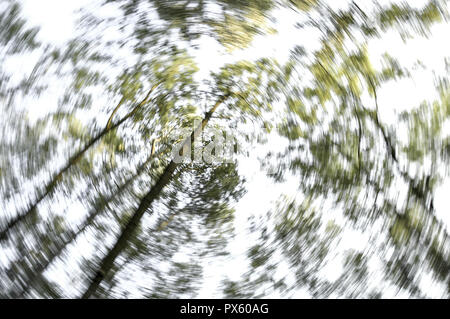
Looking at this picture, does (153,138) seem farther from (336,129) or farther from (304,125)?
(336,129)

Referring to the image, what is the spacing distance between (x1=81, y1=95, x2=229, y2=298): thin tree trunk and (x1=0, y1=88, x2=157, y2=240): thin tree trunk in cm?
38

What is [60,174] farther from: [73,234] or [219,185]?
[219,185]

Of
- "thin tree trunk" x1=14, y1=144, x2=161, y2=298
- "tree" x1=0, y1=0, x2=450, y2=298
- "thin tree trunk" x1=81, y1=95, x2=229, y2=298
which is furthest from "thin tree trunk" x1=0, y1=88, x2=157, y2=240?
"thin tree trunk" x1=81, y1=95, x2=229, y2=298

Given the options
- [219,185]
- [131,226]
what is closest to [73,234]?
[131,226]

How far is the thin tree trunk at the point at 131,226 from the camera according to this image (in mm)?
1346

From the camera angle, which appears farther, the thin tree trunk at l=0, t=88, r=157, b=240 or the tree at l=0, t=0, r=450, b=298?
the thin tree trunk at l=0, t=88, r=157, b=240

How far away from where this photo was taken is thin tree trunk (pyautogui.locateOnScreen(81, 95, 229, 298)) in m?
1.35

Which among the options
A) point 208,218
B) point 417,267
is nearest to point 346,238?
point 417,267

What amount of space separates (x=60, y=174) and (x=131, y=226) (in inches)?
16.3

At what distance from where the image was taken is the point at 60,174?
145 centimetres

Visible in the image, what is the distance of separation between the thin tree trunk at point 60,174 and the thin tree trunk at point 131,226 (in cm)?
38

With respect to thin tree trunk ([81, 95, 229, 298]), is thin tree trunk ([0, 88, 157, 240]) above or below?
above

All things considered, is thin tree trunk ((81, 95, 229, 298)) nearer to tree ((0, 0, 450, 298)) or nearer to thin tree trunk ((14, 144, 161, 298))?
tree ((0, 0, 450, 298))

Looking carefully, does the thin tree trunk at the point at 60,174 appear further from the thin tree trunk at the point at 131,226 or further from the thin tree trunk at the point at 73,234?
the thin tree trunk at the point at 131,226
